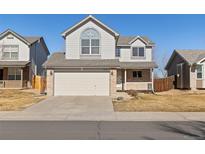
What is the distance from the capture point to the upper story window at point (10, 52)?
3509 cm

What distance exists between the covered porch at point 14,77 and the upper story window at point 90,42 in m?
11.6

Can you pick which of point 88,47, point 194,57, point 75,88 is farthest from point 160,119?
point 194,57

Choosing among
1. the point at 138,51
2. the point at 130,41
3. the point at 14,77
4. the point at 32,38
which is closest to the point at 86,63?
the point at 130,41

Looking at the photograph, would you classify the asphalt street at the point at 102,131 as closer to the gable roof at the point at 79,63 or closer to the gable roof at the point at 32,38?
the gable roof at the point at 79,63

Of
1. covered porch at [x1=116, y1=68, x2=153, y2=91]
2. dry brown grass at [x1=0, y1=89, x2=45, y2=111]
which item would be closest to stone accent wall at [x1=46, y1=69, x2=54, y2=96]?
dry brown grass at [x1=0, y1=89, x2=45, y2=111]

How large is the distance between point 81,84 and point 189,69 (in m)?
14.1

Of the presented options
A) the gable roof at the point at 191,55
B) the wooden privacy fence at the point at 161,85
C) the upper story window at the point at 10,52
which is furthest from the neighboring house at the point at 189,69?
the upper story window at the point at 10,52

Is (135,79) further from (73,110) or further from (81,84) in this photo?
(73,110)

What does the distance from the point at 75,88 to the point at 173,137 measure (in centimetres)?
1708

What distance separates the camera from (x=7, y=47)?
35.3m

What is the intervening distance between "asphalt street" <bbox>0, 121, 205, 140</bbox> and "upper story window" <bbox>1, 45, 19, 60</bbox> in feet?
87.3

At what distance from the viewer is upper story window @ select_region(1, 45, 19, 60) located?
35.1 m

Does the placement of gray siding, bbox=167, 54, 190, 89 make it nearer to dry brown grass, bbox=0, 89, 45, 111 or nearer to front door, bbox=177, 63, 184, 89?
front door, bbox=177, 63, 184, 89

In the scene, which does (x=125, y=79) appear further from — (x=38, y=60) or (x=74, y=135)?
(x=74, y=135)
